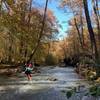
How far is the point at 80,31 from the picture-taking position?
55.8 m

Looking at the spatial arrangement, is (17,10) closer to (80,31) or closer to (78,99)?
(78,99)

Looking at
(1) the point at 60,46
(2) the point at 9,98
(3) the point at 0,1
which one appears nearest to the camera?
(2) the point at 9,98

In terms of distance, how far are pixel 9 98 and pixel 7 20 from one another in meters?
7.84

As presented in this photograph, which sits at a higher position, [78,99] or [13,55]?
[13,55]

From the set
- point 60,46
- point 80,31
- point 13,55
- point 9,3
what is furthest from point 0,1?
point 60,46

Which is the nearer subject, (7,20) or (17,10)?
(7,20)

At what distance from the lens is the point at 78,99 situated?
13.3 meters

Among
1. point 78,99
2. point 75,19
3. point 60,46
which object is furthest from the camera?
point 60,46

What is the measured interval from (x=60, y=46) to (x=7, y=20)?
82.9m

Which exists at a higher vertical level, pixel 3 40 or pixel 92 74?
pixel 3 40

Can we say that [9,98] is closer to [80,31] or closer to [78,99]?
[78,99]

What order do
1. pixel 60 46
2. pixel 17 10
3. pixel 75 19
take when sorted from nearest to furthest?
pixel 17 10 < pixel 75 19 < pixel 60 46

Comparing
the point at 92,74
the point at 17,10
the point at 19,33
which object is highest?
the point at 17,10

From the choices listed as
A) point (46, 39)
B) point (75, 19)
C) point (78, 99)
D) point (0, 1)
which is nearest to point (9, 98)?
point (78, 99)
